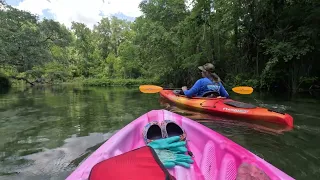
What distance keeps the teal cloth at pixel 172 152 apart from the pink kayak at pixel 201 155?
0.19ft

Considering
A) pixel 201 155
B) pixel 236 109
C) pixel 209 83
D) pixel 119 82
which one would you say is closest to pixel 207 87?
pixel 209 83

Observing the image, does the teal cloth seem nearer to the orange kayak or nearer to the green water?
the green water

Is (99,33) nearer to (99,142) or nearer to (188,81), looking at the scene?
(188,81)

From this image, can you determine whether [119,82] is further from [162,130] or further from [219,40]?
[162,130]

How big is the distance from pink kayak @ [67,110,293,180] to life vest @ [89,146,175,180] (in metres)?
0.16

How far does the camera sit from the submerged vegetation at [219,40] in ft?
36.2

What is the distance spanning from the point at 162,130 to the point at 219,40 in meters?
14.3

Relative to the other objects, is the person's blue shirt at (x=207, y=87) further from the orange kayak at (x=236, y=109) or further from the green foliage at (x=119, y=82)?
the green foliage at (x=119, y=82)

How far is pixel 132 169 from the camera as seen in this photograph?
166cm

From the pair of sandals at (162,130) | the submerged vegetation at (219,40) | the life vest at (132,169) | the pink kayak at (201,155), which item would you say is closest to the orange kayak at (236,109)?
the pink kayak at (201,155)

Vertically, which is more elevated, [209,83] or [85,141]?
[209,83]

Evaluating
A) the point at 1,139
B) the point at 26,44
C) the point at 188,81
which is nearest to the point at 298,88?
the point at 188,81

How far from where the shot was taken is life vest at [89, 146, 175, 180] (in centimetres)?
155

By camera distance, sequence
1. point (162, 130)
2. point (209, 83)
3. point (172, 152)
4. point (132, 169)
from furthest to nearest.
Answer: point (209, 83) → point (162, 130) → point (172, 152) → point (132, 169)
